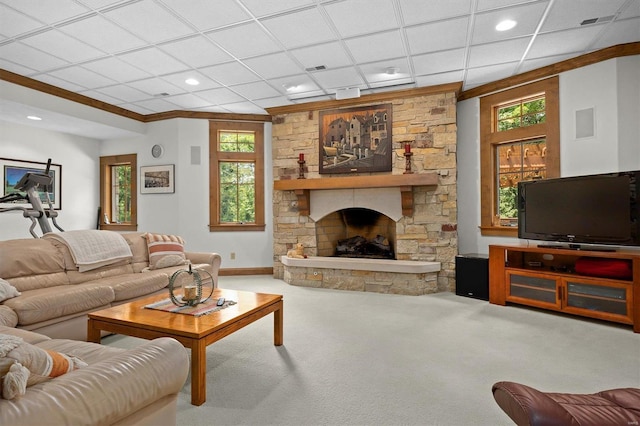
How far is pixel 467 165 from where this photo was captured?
478cm

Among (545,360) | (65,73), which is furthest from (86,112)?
(545,360)

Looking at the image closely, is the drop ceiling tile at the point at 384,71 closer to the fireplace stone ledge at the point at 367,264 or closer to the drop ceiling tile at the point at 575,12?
the drop ceiling tile at the point at 575,12

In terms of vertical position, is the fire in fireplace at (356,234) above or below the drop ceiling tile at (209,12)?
below

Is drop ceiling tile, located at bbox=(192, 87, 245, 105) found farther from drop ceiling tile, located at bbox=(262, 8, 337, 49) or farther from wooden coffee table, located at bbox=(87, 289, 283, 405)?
wooden coffee table, located at bbox=(87, 289, 283, 405)

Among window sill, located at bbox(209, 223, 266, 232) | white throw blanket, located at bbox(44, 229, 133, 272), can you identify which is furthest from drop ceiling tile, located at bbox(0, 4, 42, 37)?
window sill, located at bbox(209, 223, 266, 232)

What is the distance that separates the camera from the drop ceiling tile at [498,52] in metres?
3.44

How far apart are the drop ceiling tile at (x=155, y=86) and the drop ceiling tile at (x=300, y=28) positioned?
192cm

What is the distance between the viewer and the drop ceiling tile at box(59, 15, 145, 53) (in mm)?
3037

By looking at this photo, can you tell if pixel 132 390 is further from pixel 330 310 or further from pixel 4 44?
pixel 4 44

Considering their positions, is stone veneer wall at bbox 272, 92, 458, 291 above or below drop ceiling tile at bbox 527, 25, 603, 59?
below

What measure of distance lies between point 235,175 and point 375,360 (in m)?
4.28

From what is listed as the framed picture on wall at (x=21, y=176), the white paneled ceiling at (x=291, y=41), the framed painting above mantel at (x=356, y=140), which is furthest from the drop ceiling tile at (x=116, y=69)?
the framed painting above mantel at (x=356, y=140)

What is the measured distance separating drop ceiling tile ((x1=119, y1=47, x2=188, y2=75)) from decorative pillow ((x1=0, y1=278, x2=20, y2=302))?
2.46m

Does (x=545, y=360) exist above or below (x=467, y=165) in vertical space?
below
